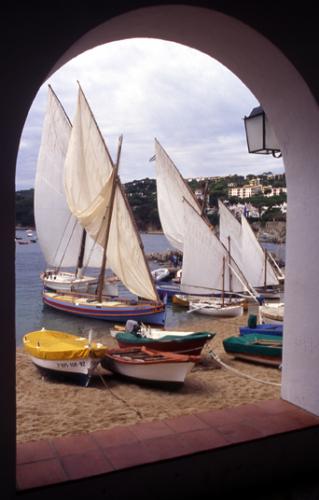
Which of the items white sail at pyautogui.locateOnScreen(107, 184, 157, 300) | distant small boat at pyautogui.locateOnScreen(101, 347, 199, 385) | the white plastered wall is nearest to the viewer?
the white plastered wall

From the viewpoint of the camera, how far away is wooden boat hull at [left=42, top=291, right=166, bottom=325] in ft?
56.7

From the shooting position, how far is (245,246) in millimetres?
24219

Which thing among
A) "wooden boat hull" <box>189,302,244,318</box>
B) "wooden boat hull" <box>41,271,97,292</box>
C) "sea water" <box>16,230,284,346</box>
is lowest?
"sea water" <box>16,230,284,346</box>

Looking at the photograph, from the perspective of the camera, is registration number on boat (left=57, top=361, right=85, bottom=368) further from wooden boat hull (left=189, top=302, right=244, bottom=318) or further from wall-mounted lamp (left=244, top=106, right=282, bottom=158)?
wooden boat hull (left=189, top=302, right=244, bottom=318)

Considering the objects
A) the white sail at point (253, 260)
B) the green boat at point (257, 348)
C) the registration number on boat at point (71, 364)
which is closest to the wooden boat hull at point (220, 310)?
the white sail at point (253, 260)

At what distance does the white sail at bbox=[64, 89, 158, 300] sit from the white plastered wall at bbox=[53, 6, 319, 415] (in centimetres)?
1318

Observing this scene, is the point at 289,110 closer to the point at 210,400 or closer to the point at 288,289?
the point at 288,289

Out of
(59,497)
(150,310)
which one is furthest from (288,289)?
(150,310)

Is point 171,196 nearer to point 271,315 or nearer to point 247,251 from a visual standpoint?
point 247,251

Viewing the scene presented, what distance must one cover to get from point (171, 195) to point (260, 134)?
2100 centimetres

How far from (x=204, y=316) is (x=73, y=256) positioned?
28.6 feet

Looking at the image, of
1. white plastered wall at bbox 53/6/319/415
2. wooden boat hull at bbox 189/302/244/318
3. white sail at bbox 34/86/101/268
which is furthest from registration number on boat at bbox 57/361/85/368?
white sail at bbox 34/86/101/268

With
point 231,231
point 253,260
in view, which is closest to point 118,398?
point 231,231

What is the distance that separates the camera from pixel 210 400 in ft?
22.0
